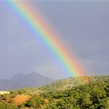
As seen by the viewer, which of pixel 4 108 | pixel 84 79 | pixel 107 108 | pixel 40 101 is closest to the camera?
pixel 107 108

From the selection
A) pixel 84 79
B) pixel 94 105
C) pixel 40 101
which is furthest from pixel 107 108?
pixel 84 79

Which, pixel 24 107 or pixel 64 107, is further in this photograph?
pixel 24 107

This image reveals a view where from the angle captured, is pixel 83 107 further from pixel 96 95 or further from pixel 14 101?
pixel 14 101

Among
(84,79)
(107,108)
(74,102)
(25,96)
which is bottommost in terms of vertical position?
(107,108)

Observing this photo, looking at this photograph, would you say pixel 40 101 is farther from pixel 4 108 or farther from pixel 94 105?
pixel 94 105

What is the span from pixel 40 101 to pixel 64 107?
7320 millimetres

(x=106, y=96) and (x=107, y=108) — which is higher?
(x=106, y=96)

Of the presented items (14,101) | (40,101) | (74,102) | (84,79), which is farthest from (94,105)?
(84,79)

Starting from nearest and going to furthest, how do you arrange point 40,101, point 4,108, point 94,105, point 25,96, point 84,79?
point 94,105
point 4,108
point 40,101
point 25,96
point 84,79

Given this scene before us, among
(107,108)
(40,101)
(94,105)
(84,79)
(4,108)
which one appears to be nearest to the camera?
(107,108)

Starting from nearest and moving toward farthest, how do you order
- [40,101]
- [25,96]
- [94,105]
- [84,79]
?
[94,105]
[40,101]
[25,96]
[84,79]

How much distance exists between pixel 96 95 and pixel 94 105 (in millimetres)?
5688

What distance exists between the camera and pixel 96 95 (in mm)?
52750

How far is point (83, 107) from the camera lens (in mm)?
48719
